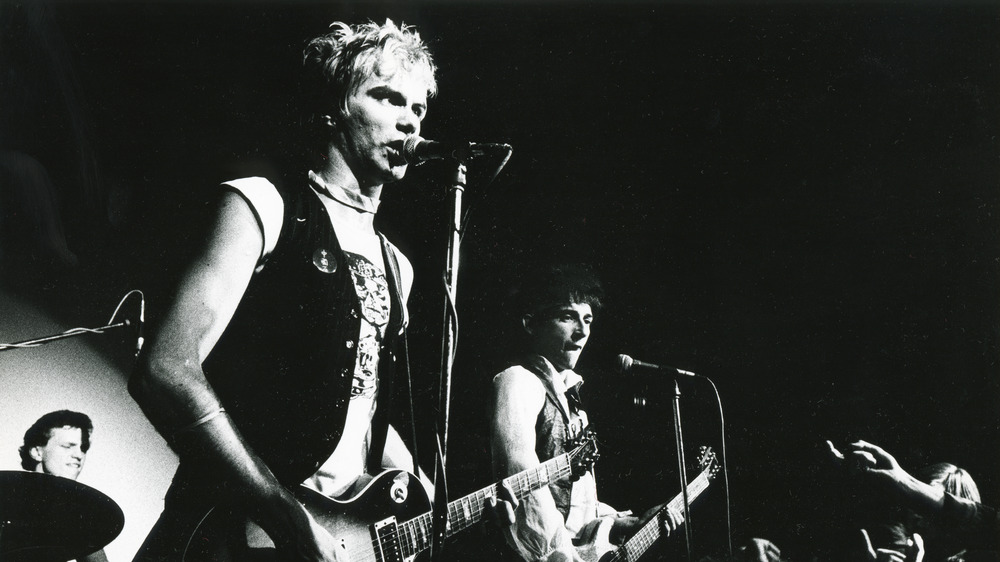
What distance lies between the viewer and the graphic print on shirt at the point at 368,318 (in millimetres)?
2105

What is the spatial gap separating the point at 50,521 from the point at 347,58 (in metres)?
1.55

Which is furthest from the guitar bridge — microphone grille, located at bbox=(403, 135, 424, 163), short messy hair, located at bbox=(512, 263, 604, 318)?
microphone grille, located at bbox=(403, 135, 424, 163)

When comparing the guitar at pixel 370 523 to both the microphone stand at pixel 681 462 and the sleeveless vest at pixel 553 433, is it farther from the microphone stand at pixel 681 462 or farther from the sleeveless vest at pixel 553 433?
the microphone stand at pixel 681 462

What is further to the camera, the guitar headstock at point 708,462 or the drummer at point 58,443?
the guitar headstock at point 708,462

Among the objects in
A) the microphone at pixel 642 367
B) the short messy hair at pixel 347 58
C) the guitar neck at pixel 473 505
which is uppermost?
the short messy hair at pixel 347 58

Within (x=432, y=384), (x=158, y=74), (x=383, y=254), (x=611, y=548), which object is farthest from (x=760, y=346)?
(x=158, y=74)

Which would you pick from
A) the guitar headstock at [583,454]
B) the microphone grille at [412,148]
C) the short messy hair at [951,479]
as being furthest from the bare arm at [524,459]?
the short messy hair at [951,479]

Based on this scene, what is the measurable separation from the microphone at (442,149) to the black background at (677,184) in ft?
1.95

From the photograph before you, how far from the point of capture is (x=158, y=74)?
2.36 meters

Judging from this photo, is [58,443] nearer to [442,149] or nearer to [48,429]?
[48,429]

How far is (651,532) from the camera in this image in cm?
234

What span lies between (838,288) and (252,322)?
78.5 inches

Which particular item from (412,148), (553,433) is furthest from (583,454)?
(412,148)

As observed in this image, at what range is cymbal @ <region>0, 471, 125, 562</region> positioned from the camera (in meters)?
1.75
